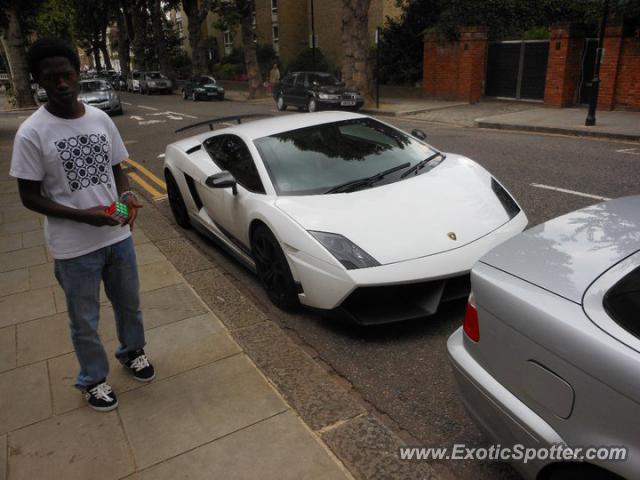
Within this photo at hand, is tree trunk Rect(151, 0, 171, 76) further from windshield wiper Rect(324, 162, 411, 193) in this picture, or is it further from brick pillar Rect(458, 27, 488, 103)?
windshield wiper Rect(324, 162, 411, 193)

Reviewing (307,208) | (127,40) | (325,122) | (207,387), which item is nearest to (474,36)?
(325,122)

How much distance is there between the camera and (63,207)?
8.46 feet

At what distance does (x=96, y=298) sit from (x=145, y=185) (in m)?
6.57

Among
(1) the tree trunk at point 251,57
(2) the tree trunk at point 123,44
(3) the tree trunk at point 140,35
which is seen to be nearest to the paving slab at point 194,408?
(1) the tree trunk at point 251,57

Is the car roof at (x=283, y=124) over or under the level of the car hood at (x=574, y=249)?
over

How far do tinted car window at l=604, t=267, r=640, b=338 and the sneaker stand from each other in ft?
8.38

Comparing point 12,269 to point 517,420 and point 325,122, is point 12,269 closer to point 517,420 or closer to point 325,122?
point 325,122

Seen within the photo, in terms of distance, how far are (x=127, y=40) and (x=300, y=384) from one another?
5915cm

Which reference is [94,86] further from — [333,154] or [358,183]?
[358,183]

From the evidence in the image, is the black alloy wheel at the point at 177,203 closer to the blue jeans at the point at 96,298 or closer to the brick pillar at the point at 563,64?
the blue jeans at the point at 96,298

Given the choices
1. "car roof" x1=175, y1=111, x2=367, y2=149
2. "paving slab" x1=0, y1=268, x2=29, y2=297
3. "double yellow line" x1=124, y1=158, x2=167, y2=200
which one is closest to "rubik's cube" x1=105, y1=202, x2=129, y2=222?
"car roof" x1=175, y1=111, x2=367, y2=149

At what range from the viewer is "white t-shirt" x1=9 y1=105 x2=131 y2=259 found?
248 cm

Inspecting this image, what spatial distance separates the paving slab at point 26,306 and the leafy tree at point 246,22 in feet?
80.6

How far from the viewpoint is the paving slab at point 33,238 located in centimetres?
Answer: 618
